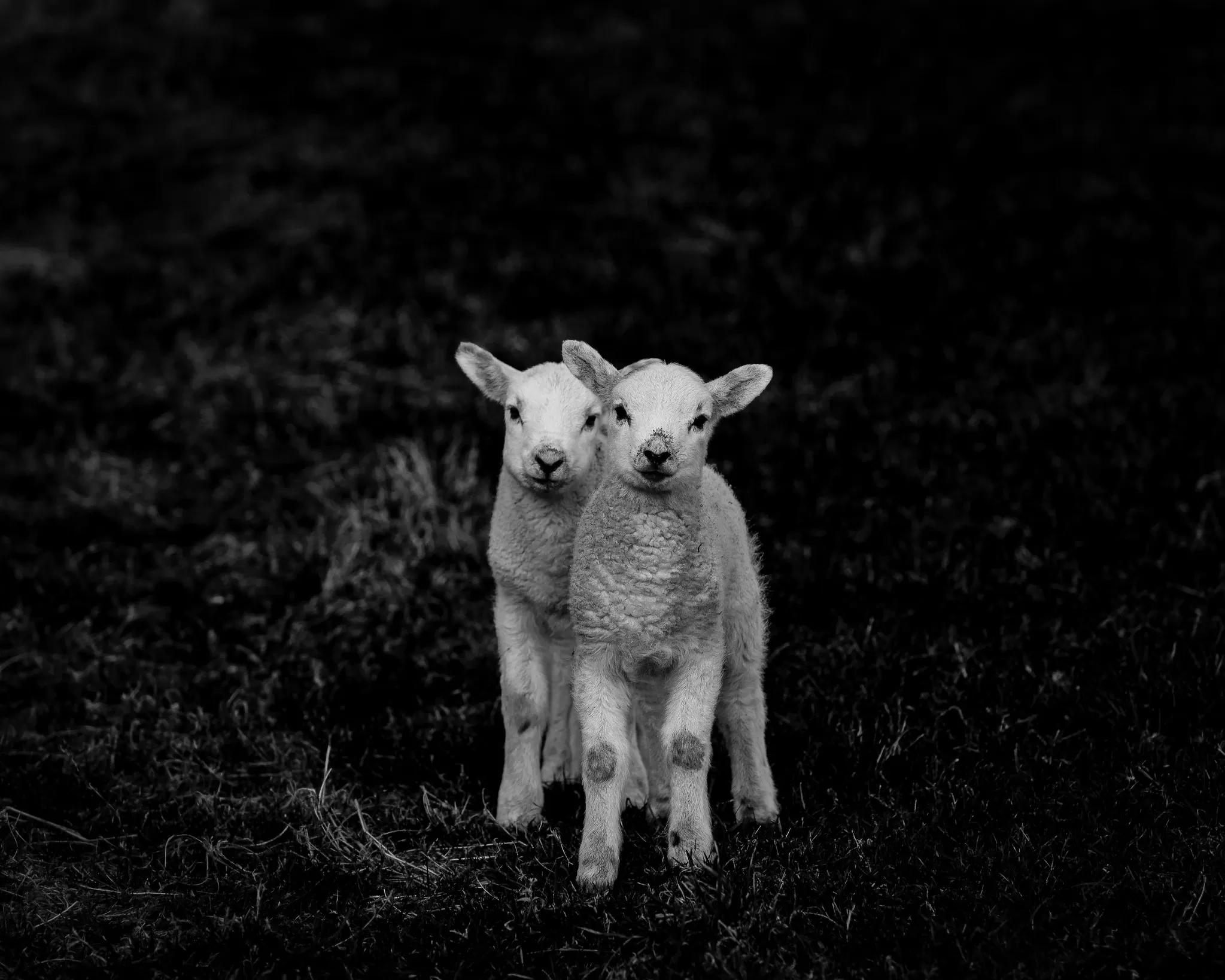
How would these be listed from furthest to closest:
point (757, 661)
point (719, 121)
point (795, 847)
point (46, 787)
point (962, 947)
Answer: point (719, 121) → point (46, 787) → point (757, 661) → point (795, 847) → point (962, 947)

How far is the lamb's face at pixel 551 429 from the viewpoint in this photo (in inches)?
235

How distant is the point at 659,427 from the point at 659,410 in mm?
84

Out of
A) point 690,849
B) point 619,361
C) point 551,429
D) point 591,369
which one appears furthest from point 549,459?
point 619,361

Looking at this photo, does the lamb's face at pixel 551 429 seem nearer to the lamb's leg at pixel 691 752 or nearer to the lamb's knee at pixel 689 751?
the lamb's leg at pixel 691 752

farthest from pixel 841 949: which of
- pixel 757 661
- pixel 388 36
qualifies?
pixel 388 36

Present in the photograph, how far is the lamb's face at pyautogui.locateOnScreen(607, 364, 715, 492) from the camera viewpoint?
529 cm

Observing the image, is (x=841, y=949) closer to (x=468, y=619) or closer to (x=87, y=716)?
(x=468, y=619)

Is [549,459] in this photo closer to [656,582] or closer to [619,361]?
[656,582]

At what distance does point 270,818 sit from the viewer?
20.9 ft

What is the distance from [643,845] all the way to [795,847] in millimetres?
651

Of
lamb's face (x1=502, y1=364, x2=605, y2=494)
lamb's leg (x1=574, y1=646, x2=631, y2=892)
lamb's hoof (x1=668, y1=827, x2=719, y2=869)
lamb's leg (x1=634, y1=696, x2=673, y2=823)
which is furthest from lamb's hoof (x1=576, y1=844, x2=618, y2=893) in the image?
lamb's face (x1=502, y1=364, x2=605, y2=494)

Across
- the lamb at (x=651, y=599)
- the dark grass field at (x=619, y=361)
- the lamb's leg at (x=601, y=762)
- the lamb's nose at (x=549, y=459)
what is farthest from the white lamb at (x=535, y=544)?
the lamb's leg at (x=601, y=762)

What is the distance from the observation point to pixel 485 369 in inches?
252

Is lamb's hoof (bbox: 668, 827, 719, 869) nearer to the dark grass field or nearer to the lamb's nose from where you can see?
the dark grass field
